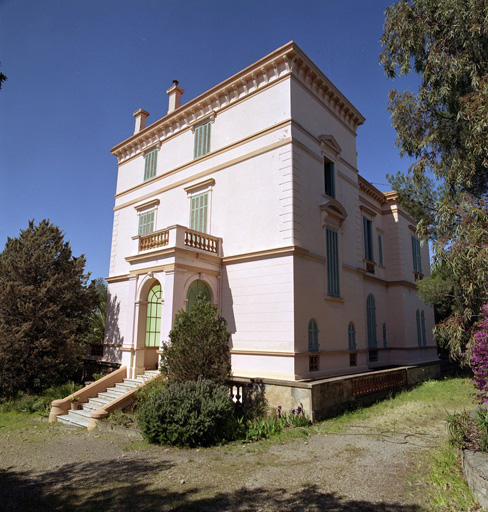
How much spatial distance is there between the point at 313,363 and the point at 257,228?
475cm

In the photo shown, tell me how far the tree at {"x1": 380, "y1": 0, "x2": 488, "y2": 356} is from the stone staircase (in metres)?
9.46

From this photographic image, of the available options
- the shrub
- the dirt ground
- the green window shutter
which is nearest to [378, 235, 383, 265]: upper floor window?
the green window shutter

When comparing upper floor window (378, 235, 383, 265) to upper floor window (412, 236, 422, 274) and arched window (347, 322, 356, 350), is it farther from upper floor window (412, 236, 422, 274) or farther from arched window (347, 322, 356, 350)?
arched window (347, 322, 356, 350)

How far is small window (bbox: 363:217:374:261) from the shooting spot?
60.8 feet

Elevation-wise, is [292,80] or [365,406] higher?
[292,80]

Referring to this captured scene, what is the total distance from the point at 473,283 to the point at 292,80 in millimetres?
8544

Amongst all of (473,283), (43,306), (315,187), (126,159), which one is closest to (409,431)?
(473,283)

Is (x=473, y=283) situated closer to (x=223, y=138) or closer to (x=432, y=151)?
(x=432, y=151)

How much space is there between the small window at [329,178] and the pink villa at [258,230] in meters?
0.05

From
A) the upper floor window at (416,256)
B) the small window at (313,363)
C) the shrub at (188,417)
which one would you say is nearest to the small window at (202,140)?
the small window at (313,363)

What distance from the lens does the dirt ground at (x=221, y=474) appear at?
5066mm

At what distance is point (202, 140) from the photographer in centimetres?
1542

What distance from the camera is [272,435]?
8555 millimetres

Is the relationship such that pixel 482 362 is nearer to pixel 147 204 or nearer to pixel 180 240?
pixel 180 240
